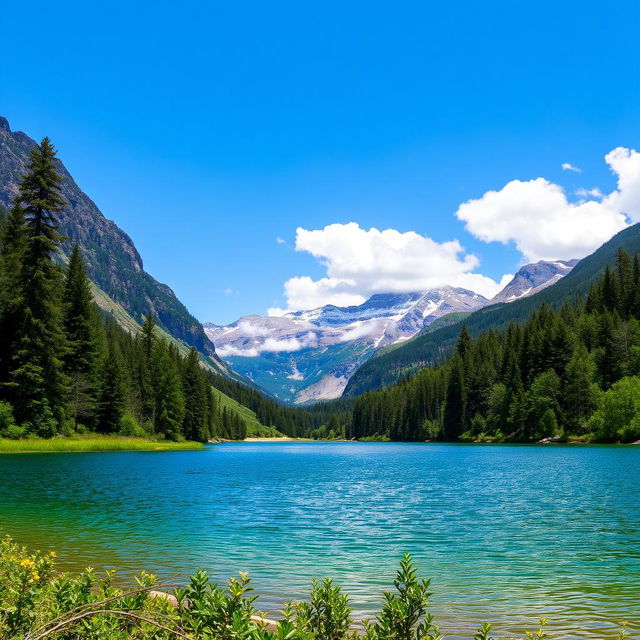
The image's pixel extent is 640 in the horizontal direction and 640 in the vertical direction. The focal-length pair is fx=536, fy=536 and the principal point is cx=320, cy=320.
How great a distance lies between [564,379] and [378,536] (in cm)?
12357

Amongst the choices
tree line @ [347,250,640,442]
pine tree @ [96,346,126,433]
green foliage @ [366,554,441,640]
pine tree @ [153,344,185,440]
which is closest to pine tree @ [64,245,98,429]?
pine tree @ [96,346,126,433]

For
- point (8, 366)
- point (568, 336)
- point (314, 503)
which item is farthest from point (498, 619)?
point (568, 336)

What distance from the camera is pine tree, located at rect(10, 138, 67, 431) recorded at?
6825 centimetres

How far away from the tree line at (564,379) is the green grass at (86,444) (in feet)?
275

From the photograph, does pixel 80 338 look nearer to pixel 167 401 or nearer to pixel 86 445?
pixel 86 445

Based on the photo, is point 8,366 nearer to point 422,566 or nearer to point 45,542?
point 45,542

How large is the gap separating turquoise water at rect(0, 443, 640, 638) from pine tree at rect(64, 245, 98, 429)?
39.9 metres

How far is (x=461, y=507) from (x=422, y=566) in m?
15.3

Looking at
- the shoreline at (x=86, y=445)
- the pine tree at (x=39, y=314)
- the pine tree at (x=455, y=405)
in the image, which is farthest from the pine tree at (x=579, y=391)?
the pine tree at (x=39, y=314)

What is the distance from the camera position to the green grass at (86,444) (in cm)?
6550

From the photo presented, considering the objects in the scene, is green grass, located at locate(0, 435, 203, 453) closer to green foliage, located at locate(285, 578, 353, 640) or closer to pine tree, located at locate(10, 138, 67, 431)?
pine tree, located at locate(10, 138, 67, 431)

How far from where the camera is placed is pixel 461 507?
32.8m

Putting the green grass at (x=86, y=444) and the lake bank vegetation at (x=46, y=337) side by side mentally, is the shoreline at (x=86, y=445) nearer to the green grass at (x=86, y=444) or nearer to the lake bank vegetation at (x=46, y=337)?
the green grass at (x=86, y=444)

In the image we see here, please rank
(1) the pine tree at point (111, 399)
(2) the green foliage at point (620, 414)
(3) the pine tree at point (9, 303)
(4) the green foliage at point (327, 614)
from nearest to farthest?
(4) the green foliage at point (327, 614) < (3) the pine tree at point (9, 303) < (1) the pine tree at point (111, 399) < (2) the green foliage at point (620, 414)
